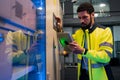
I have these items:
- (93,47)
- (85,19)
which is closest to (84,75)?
(93,47)

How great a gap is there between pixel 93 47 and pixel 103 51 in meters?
0.11

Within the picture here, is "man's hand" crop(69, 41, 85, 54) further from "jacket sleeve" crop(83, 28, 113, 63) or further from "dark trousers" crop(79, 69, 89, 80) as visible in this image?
"dark trousers" crop(79, 69, 89, 80)

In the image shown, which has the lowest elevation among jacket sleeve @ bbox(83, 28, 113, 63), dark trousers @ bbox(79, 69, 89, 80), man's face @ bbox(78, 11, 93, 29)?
dark trousers @ bbox(79, 69, 89, 80)

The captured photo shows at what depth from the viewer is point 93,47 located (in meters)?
1.78

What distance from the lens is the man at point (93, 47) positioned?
1.69 m

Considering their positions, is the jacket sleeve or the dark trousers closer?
the jacket sleeve

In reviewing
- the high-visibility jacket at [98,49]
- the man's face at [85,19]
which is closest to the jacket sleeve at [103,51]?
the high-visibility jacket at [98,49]

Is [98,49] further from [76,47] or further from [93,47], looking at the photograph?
[76,47]

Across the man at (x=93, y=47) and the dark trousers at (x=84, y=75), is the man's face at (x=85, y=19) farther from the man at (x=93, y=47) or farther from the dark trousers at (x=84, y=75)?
the dark trousers at (x=84, y=75)

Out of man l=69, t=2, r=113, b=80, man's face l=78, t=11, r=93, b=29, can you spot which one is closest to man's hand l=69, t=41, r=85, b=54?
man l=69, t=2, r=113, b=80

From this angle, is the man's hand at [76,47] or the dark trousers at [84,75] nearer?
the man's hand at [76,47]

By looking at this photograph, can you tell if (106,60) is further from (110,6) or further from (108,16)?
(110,6)

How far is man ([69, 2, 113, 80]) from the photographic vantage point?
A: 1.69 meters

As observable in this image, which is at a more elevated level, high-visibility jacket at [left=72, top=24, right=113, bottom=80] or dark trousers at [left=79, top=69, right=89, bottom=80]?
Result: high-visibility jacket at [left=72, top=24, right=113, bottom=80]
